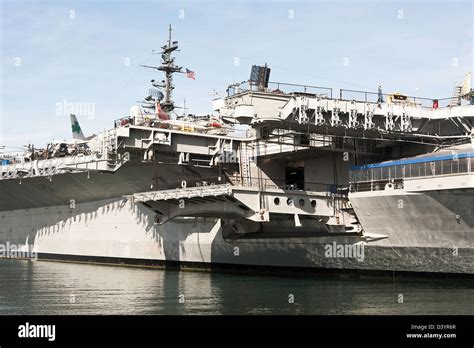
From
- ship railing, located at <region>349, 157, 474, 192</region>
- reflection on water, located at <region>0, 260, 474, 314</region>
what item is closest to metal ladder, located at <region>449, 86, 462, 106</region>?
ship railing, located at <region>349, 157, 474, 192</region>

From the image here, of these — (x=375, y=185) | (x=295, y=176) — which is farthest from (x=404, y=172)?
(x=295, y=176)

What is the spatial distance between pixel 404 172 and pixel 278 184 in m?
9.14

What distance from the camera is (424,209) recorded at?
24.3 meters

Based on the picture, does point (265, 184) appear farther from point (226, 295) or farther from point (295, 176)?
point (226, 295)

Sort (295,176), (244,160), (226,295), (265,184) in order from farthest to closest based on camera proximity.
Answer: (295,176) → (244,160) → (265,184) → (226,295)

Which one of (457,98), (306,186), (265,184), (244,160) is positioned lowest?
(306,186)

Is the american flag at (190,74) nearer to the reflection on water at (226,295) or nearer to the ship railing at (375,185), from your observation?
the reflection on water at (226,295)

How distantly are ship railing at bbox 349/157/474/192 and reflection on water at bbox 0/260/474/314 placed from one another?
403cm

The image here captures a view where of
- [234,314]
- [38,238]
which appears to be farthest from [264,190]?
[38,238]

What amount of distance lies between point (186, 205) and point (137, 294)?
286 inches

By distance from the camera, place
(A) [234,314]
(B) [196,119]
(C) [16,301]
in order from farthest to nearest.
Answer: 1. (B) [196,119]
2. (C) [16,301]
3. (A) [234,314]

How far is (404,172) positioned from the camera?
981 inches

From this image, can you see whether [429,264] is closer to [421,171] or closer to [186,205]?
[421,171]

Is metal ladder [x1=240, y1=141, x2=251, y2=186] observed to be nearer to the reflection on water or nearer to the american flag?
the reflection on water
